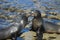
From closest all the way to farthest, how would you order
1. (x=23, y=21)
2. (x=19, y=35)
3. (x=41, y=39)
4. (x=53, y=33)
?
(x=41, y=39)
(x=19, y=35)
(x=53, y=33)
(x=23, y=21)

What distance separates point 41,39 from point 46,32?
1.18m

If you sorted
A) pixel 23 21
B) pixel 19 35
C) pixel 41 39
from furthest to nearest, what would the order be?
pixel 23 21, pixel 19 35, pixel 41 39

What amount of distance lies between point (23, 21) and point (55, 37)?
1.65 meters

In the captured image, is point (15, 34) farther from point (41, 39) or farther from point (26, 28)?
point (26, 28)

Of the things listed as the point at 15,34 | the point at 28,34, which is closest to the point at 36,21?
the point at 28,34

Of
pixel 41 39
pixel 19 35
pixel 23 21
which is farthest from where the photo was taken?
pixel 23 21

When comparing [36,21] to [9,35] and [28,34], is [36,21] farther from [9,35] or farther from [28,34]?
[9,35]

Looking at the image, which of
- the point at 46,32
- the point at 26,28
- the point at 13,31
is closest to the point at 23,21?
the point at 26,28

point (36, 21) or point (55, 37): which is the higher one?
point (36, 21)

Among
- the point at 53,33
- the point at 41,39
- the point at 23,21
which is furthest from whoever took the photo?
the point at 23,21

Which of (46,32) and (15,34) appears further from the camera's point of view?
(46,32)

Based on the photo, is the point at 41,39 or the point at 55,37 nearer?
the point at 41,39

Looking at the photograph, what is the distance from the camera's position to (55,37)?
7.10 m

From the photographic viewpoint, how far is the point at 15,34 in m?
6.61
